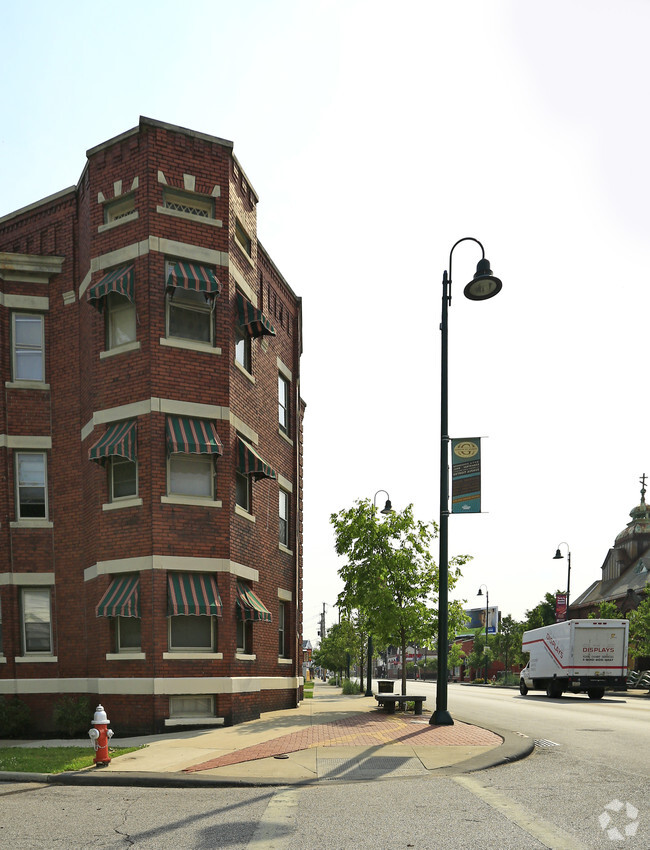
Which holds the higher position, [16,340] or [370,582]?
[16,340]

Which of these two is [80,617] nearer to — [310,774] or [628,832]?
[310,774]

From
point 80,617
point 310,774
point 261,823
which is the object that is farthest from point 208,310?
point 261,823

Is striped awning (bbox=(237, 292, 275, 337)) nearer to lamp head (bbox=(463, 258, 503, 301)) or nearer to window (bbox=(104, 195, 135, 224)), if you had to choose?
window (bbox=(104, 195, 135, 224))

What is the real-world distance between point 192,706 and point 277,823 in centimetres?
993

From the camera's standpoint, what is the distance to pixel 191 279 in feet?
56.6

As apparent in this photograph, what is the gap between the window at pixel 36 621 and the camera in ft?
62.0

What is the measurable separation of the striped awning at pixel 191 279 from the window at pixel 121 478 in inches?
159

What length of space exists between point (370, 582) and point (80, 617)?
318 inches

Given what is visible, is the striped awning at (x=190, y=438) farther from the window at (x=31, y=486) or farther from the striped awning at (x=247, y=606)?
the window at (x=31, y=486)

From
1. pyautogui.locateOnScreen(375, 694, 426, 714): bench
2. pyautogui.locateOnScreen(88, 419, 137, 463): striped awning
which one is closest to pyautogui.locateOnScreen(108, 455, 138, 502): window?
pyautogui.locateOnScreen(88, 419, 137, 463): striped awning

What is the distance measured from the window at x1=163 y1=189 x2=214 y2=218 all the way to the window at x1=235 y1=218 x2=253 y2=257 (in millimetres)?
945

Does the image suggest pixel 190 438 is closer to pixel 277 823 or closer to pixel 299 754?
pixel 299 754

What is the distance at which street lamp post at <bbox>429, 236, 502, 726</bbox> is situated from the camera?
601 inches

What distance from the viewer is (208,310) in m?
18.5
